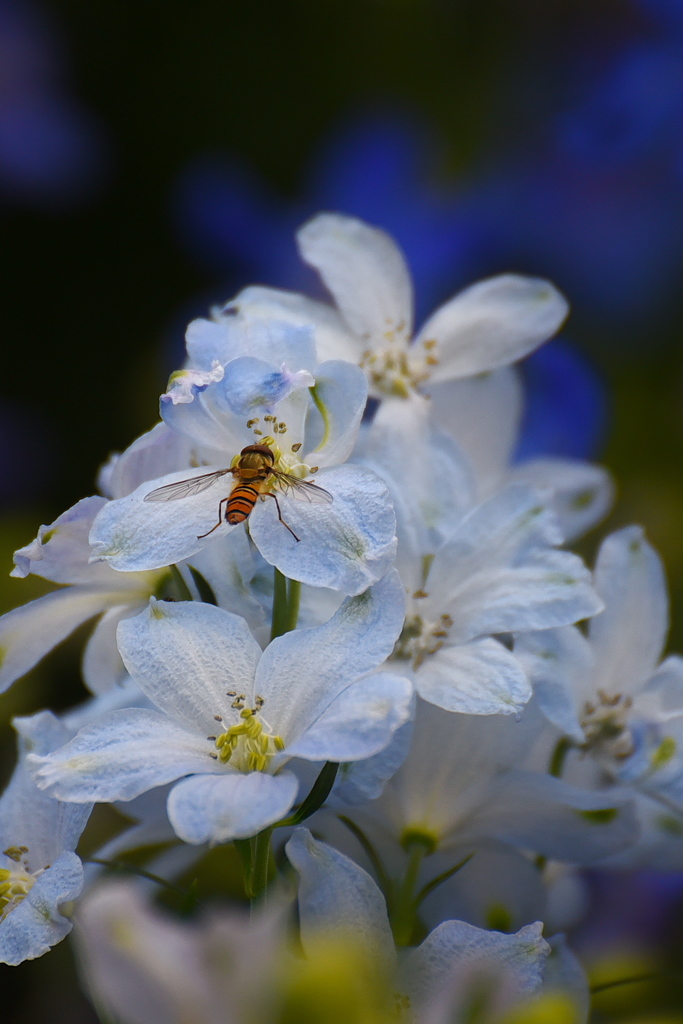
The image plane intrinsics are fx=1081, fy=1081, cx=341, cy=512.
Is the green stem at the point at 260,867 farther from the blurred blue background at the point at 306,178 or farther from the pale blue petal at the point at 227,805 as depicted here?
the blurred blue background at the point at 306,178

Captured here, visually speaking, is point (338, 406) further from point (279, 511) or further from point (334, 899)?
point (334, 899)

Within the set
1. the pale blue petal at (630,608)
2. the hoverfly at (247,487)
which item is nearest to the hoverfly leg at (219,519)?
the hoverfly at (247,487)

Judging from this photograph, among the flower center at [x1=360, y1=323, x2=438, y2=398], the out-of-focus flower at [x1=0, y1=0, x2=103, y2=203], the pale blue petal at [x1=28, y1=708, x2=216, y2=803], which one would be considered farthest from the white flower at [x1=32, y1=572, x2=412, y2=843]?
the out-of-focus flower at [x1=0, y1=0, x2=103, y2=203]

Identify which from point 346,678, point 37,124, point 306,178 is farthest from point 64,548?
point 306,178

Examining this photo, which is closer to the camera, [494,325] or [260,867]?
[260,867]

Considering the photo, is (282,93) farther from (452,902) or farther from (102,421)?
(452,902)
